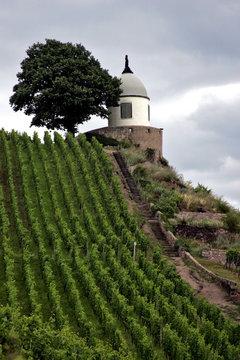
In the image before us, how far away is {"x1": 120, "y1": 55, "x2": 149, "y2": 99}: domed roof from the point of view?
165ft

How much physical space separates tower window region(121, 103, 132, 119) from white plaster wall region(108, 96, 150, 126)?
0.31m

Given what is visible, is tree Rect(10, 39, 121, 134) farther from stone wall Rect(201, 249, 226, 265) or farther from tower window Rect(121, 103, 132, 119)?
stone wall Rect(201, 249, 226, 265)

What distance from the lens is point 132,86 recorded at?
5084cm

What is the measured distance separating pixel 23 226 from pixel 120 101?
23806mm

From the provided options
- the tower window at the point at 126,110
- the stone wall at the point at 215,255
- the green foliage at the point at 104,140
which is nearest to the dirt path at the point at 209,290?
the stone wall at the point at 215,255

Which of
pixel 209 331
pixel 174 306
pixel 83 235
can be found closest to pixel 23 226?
pixel 83 235

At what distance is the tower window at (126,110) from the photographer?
164ft

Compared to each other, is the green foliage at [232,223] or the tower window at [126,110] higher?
the tower window at [126,110]

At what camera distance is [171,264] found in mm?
25969

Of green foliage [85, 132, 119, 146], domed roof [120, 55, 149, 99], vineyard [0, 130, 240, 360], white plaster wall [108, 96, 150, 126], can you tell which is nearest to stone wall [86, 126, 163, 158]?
white plaster wall [108, 96, 150, 126]

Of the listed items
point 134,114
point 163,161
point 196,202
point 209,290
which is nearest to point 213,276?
point 209,290

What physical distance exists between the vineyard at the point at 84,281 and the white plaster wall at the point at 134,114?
11256mm

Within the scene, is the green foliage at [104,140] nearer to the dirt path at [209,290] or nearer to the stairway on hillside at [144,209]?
the stairway on hillside at [144,209]

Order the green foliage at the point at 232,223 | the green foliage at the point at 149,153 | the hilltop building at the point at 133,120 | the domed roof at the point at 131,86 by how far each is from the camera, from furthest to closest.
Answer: the domed roof at the point at 131,86 → the hilltop building at the point at 133,120 → the green foliage at the point at 149,153 → the green foliage at the point at 232,223
